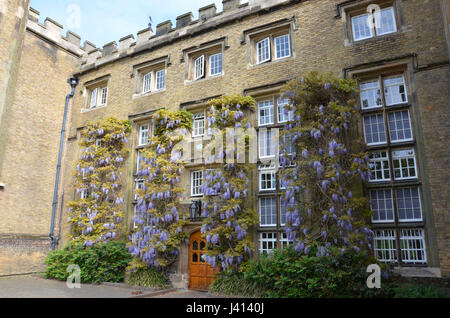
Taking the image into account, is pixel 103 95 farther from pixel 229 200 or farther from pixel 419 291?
pixel 419 291

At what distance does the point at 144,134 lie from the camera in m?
12.6

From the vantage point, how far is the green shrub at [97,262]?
1067 centimetres

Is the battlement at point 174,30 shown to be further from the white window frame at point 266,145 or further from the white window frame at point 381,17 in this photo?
the white window frame at point 266,145

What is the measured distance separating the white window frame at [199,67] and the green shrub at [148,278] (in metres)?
6.46

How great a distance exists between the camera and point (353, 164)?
784cm

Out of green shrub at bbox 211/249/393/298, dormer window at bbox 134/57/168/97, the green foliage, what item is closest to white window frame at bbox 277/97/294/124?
green shrub at bbox 211/249/393/298

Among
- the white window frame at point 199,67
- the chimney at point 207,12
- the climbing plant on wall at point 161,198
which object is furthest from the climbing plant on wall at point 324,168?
the chimney at point 207,12

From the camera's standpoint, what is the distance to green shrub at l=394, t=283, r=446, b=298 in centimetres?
638

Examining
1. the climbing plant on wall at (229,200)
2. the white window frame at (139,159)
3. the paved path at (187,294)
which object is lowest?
the paved path at (187,294)

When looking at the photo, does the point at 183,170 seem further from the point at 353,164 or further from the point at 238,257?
the point at 353,164

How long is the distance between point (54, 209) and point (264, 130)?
28.8 feet

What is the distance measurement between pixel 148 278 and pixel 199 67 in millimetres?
7086

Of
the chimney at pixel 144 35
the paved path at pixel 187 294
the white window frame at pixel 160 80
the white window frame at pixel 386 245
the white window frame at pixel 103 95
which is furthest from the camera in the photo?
the white window frame at pixel 103 95

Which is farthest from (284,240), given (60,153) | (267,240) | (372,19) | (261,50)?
(60,153)
